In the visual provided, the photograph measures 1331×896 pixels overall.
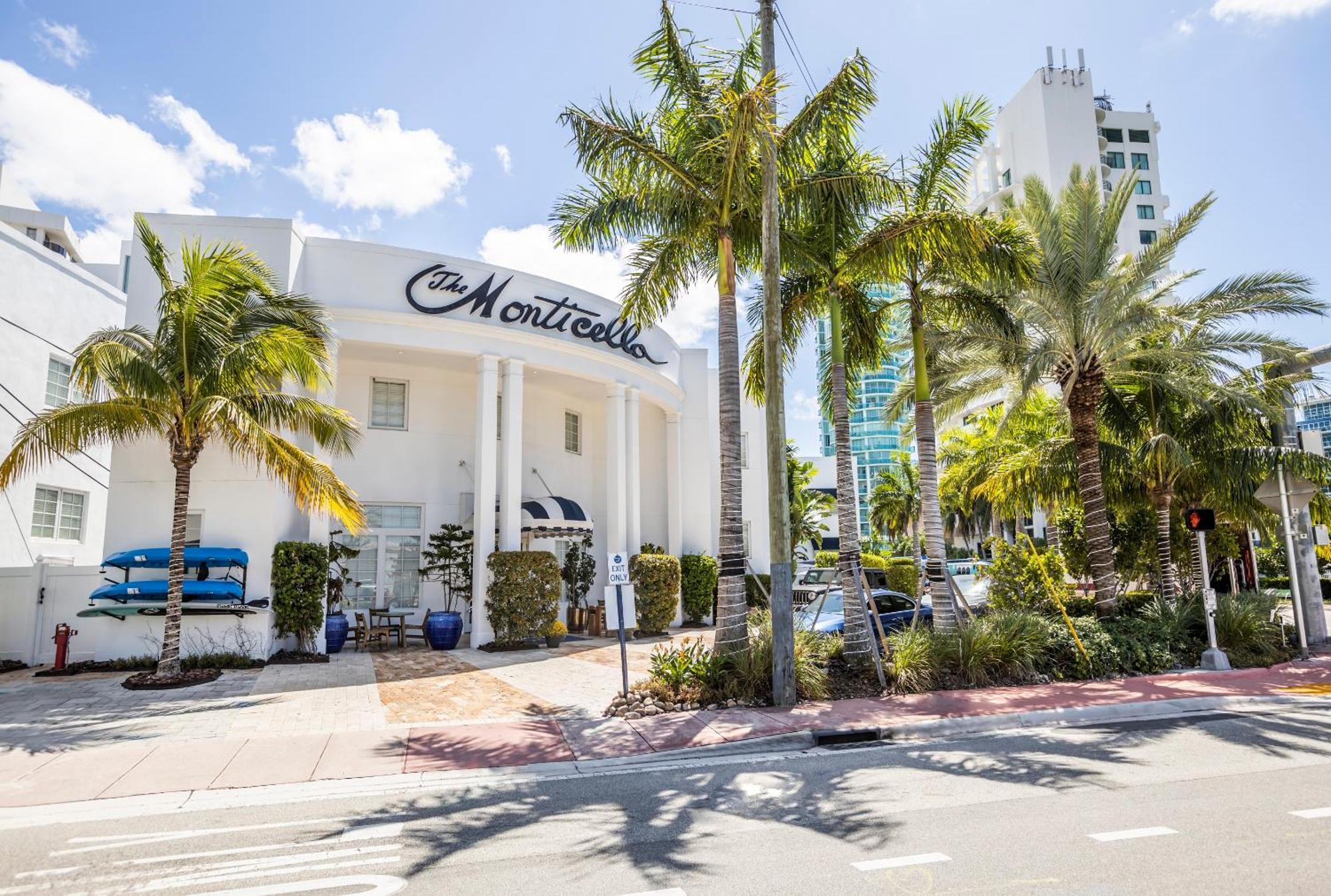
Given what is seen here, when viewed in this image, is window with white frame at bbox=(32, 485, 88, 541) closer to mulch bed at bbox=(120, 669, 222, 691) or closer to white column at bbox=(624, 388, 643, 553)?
mulch bed at bbox=(120, 669, 222, 691)

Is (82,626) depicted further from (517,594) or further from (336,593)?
(517,594)

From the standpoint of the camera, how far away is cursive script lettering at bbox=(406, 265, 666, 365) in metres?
17.4

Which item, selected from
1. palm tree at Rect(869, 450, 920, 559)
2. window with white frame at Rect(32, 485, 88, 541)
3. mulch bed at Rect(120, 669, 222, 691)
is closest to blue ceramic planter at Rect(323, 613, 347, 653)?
mulch bed at Rect(120, 669, 222, 691)

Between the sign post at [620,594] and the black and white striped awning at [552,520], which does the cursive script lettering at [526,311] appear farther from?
the sign post at [620,594]

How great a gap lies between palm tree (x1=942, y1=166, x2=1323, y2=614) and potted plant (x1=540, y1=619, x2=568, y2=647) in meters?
10.4

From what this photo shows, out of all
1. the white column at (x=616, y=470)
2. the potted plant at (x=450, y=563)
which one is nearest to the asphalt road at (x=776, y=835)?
the potted plant at (x=450, y=563)

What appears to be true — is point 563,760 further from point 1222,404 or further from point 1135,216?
point 1135,216

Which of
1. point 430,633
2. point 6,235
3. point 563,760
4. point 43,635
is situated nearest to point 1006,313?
point 563,760

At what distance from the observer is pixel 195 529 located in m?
15.4

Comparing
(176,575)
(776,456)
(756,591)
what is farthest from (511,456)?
(756,591)

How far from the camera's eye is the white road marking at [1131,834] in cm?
552

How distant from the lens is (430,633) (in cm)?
1678

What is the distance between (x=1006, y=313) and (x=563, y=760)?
471 inches

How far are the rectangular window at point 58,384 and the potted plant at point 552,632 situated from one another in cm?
1294
